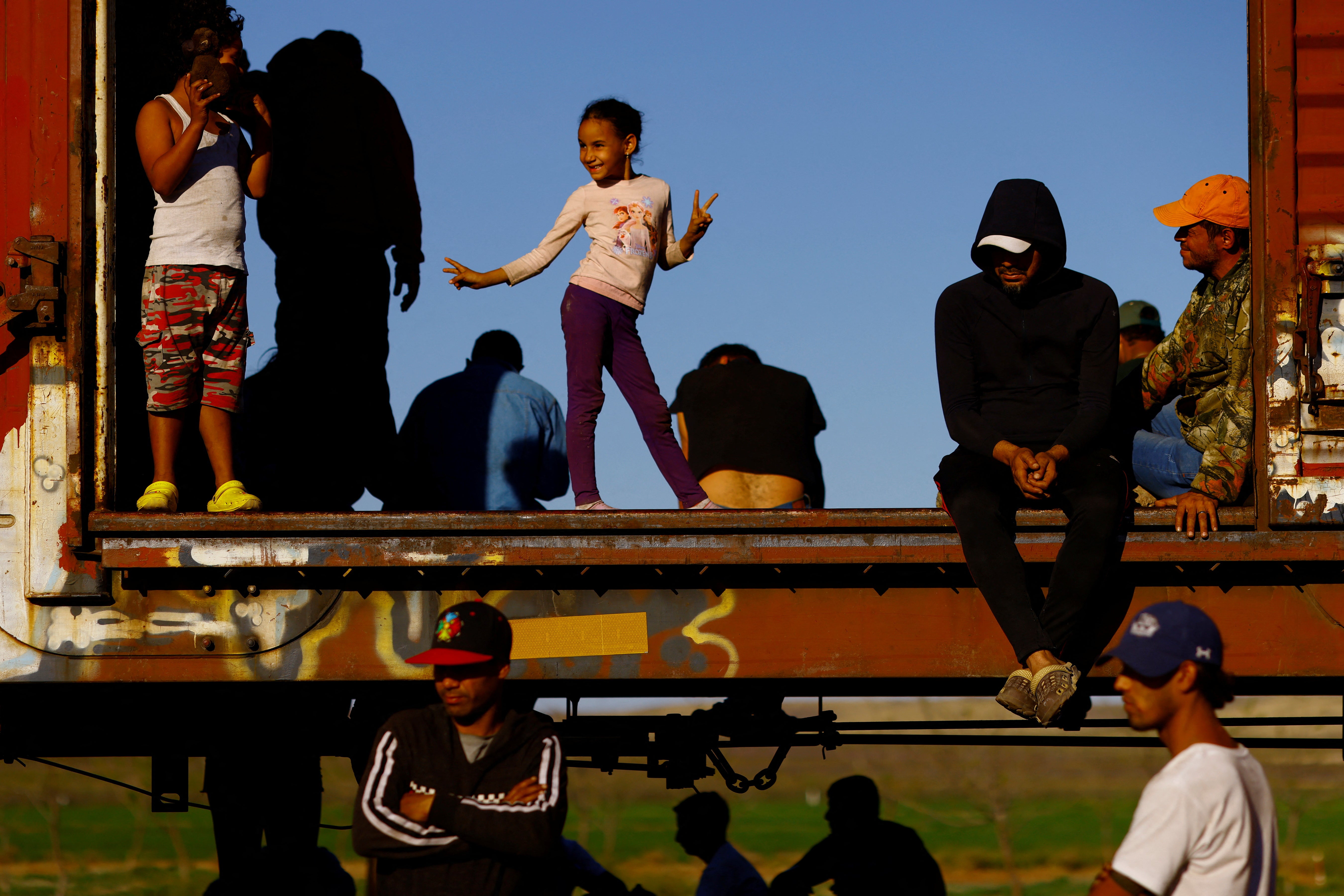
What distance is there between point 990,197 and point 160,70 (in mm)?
2952

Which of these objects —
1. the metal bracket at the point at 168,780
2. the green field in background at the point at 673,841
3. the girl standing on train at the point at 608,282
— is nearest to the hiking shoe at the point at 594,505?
the girl standing on train at the point at 608,282

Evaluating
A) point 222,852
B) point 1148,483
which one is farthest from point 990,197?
point 222,852

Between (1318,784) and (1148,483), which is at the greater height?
(1148,483)

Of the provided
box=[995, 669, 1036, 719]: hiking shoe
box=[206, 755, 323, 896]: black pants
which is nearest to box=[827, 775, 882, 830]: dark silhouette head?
box=[206, 755, 323, 896]: black pants

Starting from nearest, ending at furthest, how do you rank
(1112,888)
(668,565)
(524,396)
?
(1112,888), (668,565), (524,396)

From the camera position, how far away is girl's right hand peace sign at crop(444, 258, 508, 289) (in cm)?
503

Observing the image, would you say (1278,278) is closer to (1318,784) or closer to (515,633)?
(515,633)

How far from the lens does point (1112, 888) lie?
2.69 meters

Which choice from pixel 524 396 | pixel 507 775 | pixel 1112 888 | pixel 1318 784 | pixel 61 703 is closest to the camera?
pixel 1112 888

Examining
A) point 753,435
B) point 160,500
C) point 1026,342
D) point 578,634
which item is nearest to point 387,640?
point 578,634

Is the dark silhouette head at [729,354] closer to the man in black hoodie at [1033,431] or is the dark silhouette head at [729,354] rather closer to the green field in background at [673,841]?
the man in black hoodie at [1033,431]

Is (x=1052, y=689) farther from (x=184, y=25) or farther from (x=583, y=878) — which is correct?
(x=184, y=25)

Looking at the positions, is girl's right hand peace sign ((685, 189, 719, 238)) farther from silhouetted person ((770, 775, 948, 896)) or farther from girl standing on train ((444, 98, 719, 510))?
silhouetted person ((770, 775, 948, 896))

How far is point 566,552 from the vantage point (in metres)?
4.14
